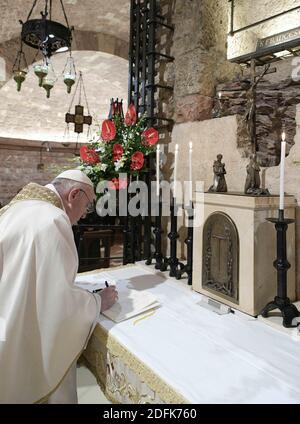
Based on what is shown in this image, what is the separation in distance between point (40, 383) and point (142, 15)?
3299mm

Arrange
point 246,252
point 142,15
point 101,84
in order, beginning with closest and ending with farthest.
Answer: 1. point 246,252
2. point 142,15
3. point 101,84

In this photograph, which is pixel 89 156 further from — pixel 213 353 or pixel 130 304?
pixel 213 353

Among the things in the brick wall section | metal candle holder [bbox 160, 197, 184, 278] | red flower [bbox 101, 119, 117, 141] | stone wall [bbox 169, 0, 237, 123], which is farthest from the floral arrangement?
the brick wall section

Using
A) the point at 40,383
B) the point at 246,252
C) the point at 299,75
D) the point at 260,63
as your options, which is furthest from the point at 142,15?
the point at 40,383

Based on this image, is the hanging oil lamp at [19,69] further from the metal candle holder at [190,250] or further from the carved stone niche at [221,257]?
the carved stone niche at [221,257]

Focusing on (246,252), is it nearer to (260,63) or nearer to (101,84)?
(260,63)

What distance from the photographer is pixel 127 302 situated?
1.76 metres

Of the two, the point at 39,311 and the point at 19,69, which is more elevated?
the point at 19,69

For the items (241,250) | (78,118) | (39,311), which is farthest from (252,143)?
(78,118)

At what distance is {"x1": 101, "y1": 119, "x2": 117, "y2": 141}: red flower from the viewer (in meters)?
2.30

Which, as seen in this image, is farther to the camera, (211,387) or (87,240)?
(87,240)

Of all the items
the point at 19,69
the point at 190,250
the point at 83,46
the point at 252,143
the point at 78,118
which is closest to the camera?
the point at 252,143

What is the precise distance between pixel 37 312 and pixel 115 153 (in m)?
1.29
